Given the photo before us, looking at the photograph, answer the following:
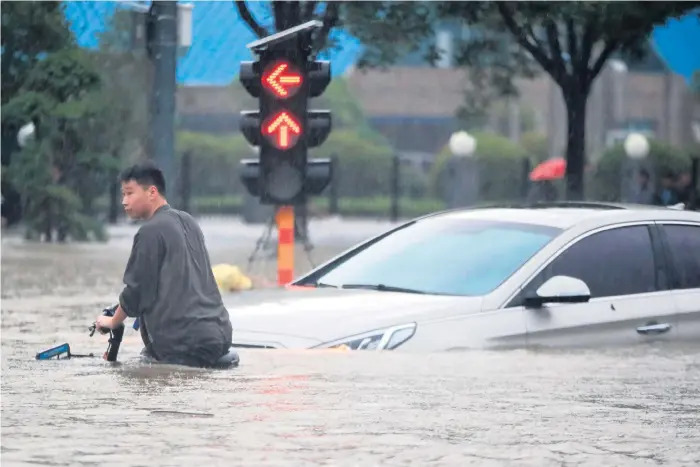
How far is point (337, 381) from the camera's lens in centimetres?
902

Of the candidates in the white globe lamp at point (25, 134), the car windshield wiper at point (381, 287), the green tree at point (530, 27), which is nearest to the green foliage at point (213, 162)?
the white globe lamp at point (25, 134)

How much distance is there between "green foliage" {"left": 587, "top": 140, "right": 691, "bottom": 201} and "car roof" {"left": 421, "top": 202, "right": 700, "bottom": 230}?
2661 cm

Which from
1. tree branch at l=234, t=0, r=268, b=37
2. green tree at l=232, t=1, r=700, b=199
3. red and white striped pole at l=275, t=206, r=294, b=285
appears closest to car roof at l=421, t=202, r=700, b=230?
red and white striped pole at l=275, t=206, r=294, b=285

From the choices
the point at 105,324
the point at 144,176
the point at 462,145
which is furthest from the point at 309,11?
the point at 462,145

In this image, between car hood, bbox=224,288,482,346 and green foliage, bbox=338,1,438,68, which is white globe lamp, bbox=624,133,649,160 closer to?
green foliage, bbox=338,1,438,68

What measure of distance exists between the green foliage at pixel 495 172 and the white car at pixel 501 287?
31396 millimetres

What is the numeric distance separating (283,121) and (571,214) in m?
4.69

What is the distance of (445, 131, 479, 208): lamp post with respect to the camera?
38.8 m

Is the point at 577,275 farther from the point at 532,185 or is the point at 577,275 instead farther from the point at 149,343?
the point at 532,185

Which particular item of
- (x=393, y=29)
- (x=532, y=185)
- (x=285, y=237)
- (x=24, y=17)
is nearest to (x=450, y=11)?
(x=393, y=29)

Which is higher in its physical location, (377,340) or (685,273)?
(685,273)

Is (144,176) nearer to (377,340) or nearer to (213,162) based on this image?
(377,340)

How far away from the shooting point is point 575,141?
25547 mm

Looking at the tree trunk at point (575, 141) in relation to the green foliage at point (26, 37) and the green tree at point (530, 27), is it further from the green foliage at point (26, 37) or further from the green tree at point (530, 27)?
the green foliage at point (26, 37)
